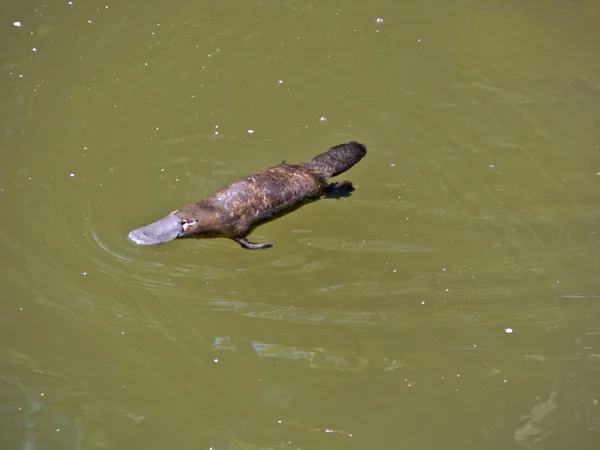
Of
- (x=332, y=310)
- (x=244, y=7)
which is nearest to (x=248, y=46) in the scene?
(x=244, y=7)

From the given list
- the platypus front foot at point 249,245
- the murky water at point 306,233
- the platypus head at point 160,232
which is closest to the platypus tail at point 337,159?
the murky water at point 306,233

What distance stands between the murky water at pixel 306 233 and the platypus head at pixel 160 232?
8.1 inches

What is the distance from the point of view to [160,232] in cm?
397

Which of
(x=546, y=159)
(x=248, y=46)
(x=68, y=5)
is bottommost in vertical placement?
(x=546, y=159)

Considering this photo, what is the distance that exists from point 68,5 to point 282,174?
105 inches

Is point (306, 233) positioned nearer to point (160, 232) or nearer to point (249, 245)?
point (249, 245)

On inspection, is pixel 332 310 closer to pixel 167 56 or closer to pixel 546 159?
pixel 546 159

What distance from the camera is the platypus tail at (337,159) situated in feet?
15.0

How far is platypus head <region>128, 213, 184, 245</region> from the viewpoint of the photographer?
155 inches

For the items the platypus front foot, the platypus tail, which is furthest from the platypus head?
the platypus tail

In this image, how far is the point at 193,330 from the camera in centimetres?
394

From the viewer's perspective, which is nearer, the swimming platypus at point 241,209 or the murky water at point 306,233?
the murky water at point 306,233

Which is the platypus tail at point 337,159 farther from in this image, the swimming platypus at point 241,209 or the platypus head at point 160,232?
the platypus head at point 160,232

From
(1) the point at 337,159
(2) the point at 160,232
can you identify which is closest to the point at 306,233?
(1) the point at 337,159
